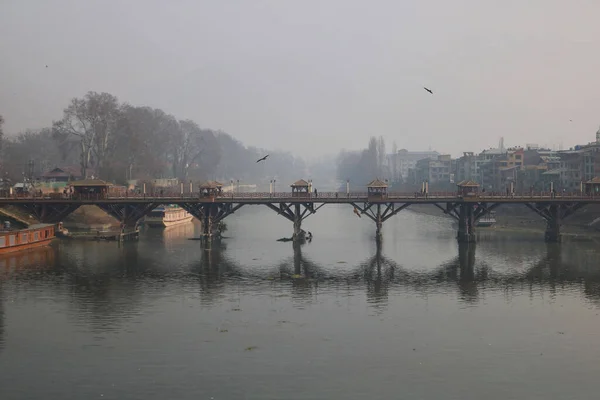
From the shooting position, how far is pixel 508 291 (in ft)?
179

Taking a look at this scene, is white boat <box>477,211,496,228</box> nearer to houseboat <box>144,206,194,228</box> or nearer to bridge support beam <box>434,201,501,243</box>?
bridge support beam <box>434,201,501,243</box>

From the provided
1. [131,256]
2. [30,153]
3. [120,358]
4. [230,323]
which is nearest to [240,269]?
[131,256]

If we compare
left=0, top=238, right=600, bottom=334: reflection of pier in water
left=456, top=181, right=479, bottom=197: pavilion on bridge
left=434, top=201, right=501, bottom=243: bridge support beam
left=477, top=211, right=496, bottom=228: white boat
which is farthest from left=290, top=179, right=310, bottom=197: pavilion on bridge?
left=477, top=211, right=496, bottom=228: white boat

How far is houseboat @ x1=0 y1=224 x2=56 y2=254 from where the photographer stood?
230 feet

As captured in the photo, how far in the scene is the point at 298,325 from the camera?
141 feet

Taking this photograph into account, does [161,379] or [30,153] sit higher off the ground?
[30,153]

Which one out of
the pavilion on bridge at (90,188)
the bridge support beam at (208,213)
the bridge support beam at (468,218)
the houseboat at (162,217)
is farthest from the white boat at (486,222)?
the pavilion on bridge at (90,188)

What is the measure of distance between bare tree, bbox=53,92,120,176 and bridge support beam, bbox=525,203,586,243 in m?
85.7

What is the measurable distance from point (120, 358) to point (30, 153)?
15560cm

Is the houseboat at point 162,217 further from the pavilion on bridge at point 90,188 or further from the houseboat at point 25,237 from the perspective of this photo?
the houseboat at point 25,237

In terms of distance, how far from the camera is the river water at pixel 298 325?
106 feet

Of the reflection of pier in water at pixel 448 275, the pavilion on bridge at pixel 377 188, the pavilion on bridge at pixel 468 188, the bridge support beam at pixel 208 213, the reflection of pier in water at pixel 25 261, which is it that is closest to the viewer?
the reflection of pier in water at pixel 448 275

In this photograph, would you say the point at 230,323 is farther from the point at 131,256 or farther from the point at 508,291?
the point at 131,256

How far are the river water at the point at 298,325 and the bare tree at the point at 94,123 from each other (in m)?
60.9
